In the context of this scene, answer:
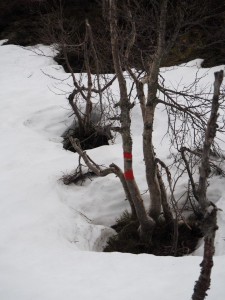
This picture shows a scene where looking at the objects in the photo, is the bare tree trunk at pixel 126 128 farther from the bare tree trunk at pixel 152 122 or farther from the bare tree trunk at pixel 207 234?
the bare tree trunk at pixel 207 234

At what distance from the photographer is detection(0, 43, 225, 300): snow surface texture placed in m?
2.92

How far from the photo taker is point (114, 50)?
12.6ft

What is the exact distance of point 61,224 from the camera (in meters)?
4.55

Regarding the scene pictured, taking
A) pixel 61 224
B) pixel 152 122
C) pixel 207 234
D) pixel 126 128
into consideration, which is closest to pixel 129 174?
pixel 126 128

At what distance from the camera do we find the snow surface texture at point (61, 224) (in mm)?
2924

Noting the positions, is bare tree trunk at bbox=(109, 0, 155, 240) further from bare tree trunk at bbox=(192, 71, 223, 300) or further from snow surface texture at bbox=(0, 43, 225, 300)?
bare tree trunk at bbox=(192, 71, 223, 300)

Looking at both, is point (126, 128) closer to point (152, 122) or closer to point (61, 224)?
point (152, 122)

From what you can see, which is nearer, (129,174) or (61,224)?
(129,174)

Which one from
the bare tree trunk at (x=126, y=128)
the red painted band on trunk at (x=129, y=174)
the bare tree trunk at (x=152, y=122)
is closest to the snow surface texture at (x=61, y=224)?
the bare tree trunk at (x=126, y=128)

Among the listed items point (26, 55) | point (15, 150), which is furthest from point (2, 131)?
point (26, 55)

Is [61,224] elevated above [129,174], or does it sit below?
below

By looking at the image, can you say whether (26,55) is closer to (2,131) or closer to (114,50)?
(2,131)

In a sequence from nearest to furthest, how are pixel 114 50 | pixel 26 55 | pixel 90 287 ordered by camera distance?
pixel 90 287
pixel 114 50
pixel 26 55

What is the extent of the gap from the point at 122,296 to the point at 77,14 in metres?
12.9
